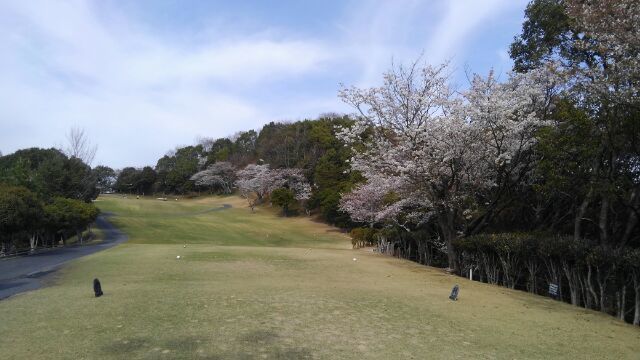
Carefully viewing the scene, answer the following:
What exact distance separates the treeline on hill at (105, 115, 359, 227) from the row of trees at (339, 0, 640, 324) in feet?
56.0

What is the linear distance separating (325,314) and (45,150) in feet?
191

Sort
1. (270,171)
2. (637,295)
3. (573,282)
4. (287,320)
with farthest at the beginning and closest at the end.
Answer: (270,171), (573,282), (637,295), (287,320)

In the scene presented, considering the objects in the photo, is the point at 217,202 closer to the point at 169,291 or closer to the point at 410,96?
the point at 410,96

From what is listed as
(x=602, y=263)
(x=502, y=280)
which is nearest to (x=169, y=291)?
(x=602, y=263)

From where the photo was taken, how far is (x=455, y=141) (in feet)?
57.1

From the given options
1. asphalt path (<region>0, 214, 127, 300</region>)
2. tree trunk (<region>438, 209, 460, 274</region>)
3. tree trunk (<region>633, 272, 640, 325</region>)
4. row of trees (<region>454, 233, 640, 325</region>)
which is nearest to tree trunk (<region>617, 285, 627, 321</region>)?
row of trees (<region>454, 233, 640, 325</region>)

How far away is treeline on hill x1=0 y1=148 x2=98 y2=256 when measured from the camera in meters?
21.7

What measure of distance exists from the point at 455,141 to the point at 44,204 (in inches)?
933

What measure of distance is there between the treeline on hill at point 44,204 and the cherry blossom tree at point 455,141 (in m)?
16.1

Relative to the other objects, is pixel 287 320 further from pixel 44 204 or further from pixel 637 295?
pixel 44 204

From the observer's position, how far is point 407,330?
27.0 feet

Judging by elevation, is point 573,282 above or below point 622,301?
→ above

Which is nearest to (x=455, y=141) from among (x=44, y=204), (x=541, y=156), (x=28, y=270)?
(x=541, y=156)

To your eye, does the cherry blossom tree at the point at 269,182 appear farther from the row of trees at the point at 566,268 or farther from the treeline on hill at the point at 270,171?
the row of trees at the point at 566,268
